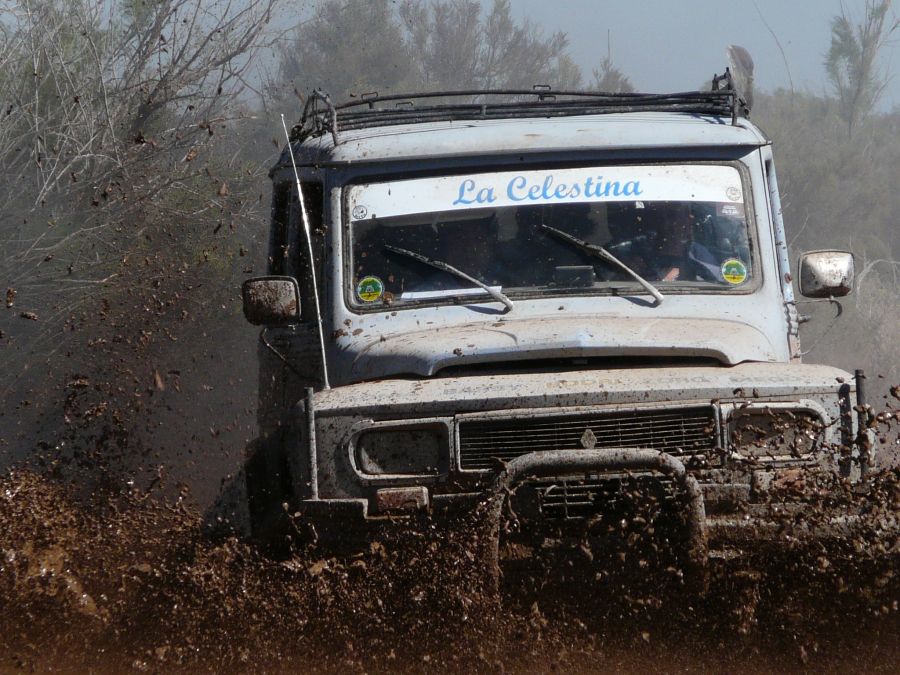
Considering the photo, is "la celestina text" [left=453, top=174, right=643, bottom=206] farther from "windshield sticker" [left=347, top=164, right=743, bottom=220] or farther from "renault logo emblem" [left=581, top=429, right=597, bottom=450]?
"renault logo emblem" [left=581, top=429, right=597, bottom=450]

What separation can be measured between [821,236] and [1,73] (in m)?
19.7

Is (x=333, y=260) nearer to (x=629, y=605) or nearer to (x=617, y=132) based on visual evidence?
(x=617, y=132)

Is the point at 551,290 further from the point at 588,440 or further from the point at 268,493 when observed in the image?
the point at 268,493

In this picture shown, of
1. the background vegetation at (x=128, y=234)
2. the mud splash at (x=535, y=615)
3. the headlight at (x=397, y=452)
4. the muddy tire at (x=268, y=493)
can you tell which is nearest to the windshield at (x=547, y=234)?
the muddy tire at (x=268, y=493)

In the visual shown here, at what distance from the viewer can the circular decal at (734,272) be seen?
4.84 m

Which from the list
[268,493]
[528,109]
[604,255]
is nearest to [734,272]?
[604,255]

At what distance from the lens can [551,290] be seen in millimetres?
4730

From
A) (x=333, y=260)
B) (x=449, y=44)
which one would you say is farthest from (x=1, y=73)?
(x=449, y=44)

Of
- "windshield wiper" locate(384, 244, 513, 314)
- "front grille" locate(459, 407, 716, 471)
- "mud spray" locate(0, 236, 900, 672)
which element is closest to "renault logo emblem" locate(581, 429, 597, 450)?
"front grille" locate(459, 407, 716, 471)

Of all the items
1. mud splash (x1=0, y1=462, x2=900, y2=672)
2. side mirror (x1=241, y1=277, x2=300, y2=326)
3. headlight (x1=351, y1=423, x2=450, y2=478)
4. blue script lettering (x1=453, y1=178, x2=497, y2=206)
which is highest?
blue script lettering (x1=453, y1=178, x2=497, y2=206)

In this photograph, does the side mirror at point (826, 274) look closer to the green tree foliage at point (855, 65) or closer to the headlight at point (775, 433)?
the headlight at point (775, 433)

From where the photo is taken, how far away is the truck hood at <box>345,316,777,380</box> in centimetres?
416

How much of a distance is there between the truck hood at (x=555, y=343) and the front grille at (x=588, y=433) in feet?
1.24

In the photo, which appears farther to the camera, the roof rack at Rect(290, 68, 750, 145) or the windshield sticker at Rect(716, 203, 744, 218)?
the roof rack at Rect(290, 68, 750, 145)
